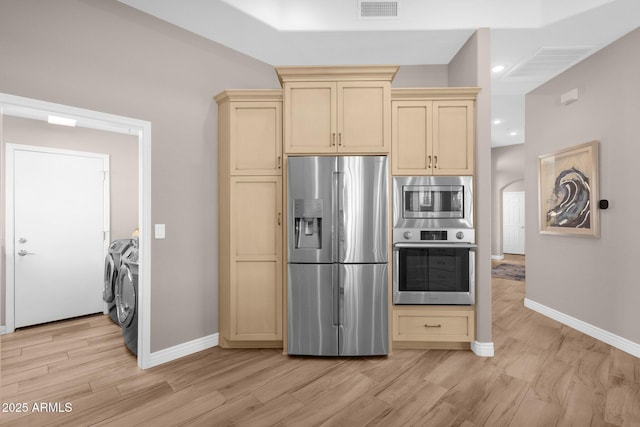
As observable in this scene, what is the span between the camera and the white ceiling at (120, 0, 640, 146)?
2.52 m

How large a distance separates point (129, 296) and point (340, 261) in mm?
2029

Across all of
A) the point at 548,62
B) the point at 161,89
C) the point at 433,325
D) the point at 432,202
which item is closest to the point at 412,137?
the point at 432,202

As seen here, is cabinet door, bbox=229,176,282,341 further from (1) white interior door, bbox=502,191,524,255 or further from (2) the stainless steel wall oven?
(1) white interior door, bbox=502,191,524,255

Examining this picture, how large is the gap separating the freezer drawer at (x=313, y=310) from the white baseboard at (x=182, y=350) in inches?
33.4

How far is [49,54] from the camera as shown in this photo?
2045 mm

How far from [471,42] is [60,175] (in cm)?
500

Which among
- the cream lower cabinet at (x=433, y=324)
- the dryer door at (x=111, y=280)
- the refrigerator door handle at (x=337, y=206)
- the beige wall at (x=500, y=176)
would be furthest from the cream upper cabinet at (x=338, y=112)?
the beige wall at (x=500, y=176)

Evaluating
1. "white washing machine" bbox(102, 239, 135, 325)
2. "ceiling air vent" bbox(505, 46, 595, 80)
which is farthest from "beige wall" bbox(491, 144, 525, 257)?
"white washing machine" bbox(102, 239, 135, 325)

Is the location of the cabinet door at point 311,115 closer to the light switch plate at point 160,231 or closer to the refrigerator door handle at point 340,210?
the refrigerator door handle at point 340,210

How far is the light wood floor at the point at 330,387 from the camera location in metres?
1.87

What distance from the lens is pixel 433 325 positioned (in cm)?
272

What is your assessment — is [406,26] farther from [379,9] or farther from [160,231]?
[160,231]

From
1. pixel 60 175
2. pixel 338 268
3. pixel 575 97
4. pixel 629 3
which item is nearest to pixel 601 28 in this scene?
pixel 629 3

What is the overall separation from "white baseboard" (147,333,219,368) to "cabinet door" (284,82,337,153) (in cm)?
199
